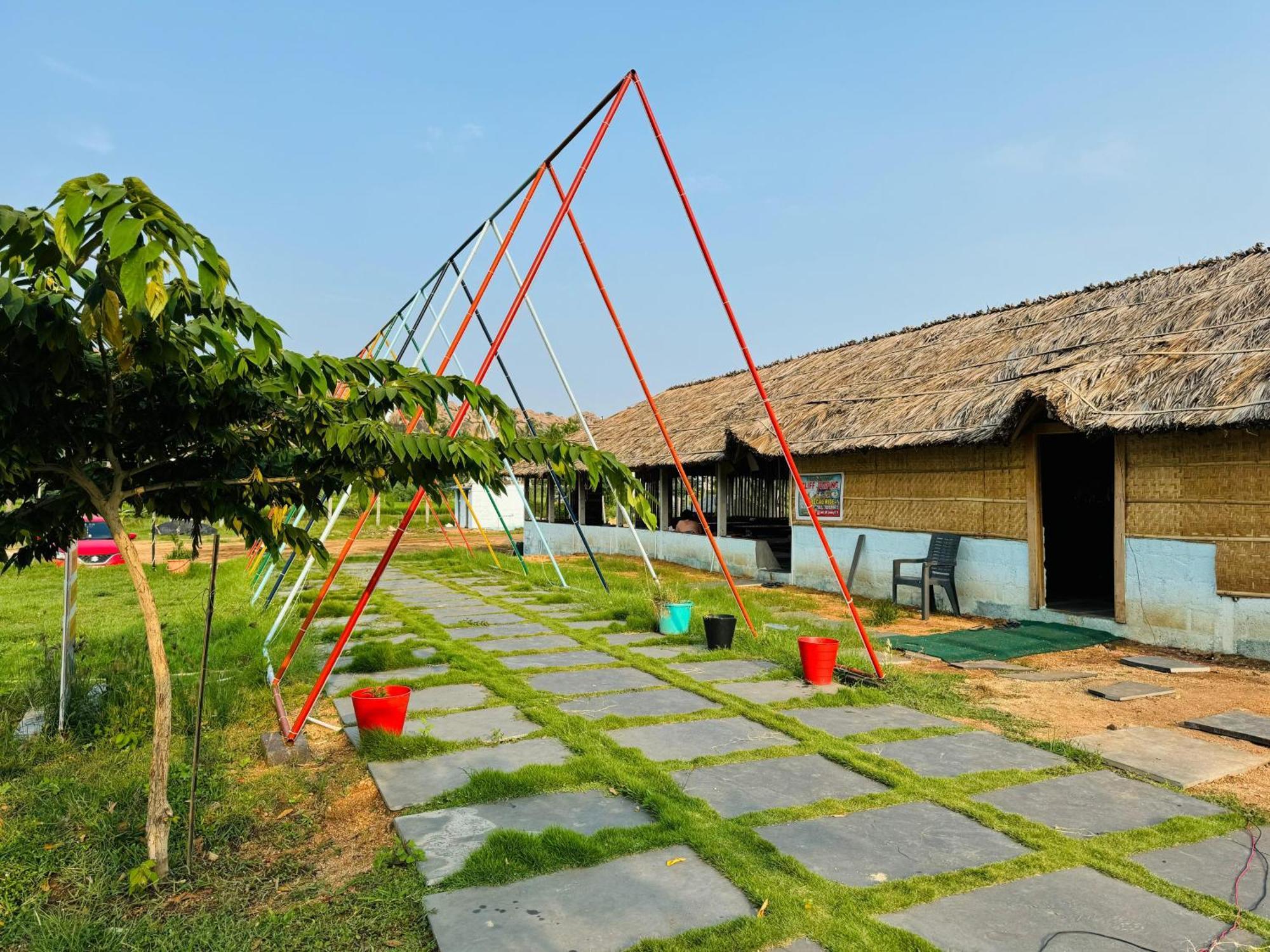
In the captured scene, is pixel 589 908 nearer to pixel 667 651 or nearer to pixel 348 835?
pixel 348 835

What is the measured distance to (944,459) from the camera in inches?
397

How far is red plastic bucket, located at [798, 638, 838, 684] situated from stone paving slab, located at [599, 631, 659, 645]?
7.32 feet

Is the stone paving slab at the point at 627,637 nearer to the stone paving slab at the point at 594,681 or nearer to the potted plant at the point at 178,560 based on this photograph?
Answer: the stone paving slab at the point at 594,681

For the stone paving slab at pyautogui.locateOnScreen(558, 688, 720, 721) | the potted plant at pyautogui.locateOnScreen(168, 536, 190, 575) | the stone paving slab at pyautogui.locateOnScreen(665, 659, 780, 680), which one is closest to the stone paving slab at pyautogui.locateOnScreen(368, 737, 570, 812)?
the stone paving slab at pyautogui.locateOnScreen(558, 688, 720, 721)

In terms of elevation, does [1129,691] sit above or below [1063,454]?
below

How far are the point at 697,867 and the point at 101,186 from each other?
3052mm

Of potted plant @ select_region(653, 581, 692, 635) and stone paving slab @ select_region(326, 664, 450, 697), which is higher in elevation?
potted plant @ select_region(653, 581, 692, 635)

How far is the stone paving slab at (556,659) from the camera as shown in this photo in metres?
7.11

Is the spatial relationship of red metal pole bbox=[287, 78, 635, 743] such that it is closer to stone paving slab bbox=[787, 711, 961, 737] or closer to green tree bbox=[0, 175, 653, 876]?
green tree bbox=[0, 175, 653, 876]

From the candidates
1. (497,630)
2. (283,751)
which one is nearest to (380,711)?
(283,751)

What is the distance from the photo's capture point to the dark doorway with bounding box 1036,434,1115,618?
1200 cm

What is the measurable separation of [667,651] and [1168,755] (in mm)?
4189

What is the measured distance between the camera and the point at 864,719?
17.9 ft

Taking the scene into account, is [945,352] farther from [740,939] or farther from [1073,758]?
[740,939]
